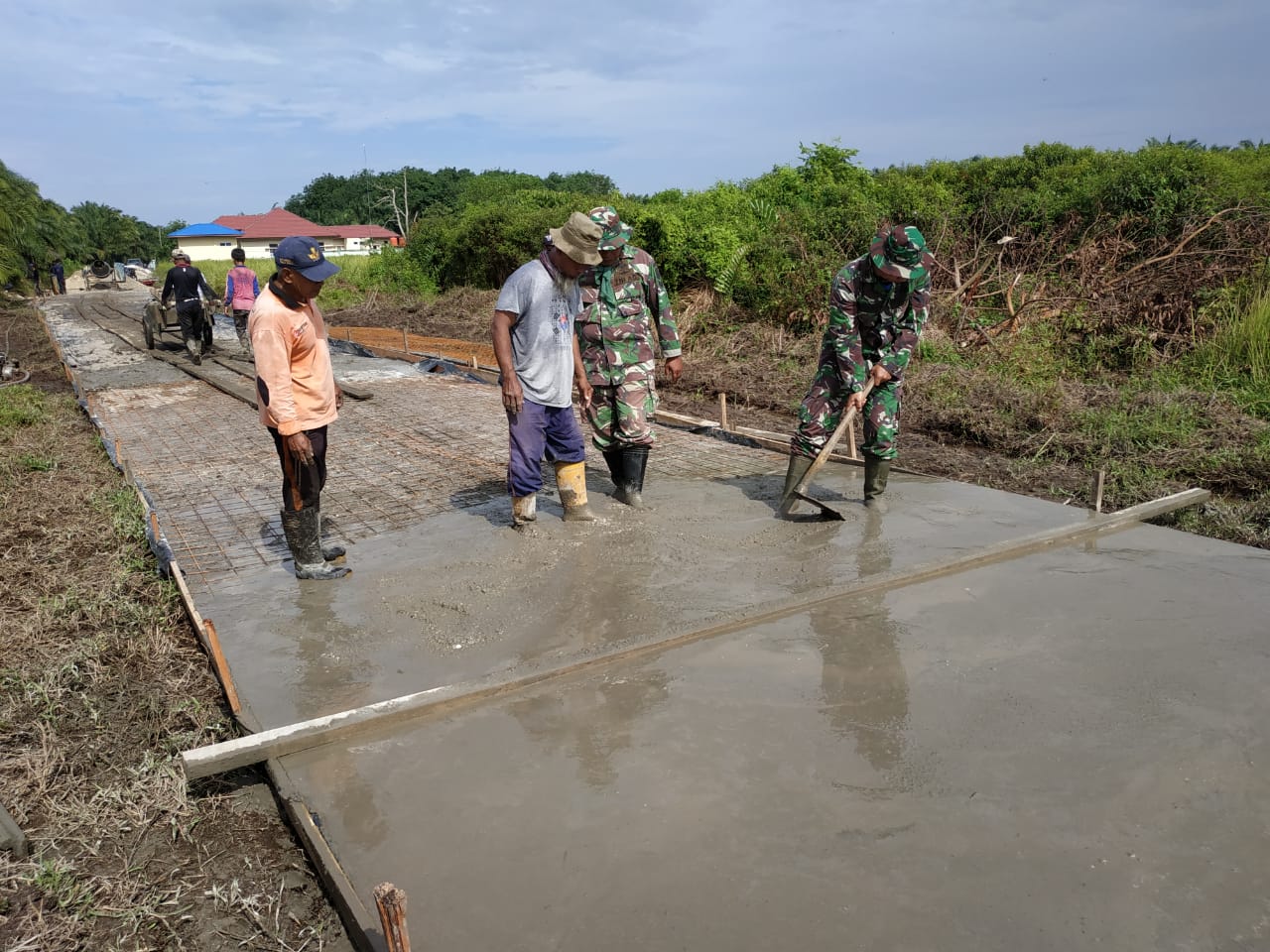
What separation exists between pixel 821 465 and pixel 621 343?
1.29m

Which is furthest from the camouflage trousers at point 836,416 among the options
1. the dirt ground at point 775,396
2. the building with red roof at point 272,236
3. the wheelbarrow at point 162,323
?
the building with red roof at point 272,236

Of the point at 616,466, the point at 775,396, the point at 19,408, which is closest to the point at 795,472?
the point at 616,466

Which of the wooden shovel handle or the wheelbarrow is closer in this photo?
the wooden shovel handle

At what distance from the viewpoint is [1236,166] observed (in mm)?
11406

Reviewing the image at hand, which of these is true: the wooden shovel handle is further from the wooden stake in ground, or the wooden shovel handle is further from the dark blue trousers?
the wooden stake in ground

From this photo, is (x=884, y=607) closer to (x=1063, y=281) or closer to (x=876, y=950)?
(x=876, y=950)

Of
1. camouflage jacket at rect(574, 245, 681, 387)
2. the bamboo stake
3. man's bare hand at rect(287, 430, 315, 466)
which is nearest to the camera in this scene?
the bamboo stake

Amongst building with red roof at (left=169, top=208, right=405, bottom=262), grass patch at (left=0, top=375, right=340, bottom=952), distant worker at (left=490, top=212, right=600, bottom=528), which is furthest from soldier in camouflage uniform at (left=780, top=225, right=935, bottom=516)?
building with red roof at (left=169, top=208, right=405, bottom=262)

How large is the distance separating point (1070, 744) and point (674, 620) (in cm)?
148

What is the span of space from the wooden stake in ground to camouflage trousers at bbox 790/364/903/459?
3767 millimetres

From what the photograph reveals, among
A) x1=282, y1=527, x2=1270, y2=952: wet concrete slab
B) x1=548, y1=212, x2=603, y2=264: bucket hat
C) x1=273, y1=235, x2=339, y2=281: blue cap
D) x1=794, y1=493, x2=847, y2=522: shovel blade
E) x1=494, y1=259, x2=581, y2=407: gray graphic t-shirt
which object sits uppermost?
x1=548, y1=212, x2=603, y2=264: bucket hat

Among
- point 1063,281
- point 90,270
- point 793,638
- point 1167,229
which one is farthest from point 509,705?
point 90,270

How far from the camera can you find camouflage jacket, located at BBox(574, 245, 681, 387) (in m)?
5.07

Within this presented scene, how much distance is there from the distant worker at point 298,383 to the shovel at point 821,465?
94.5 inches
